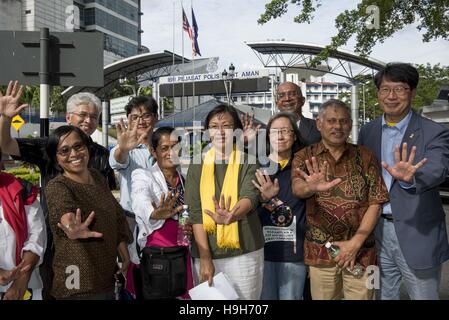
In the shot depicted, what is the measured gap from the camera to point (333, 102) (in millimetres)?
2959

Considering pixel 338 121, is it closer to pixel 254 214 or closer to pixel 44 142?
pixel 254 214

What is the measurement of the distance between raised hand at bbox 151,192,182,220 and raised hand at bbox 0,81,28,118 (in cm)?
114

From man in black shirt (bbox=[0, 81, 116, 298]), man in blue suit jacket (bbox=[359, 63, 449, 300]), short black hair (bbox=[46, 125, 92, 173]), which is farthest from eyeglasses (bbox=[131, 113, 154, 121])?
man in blue suit jacket (bbox=[359, 63, 449, 300])

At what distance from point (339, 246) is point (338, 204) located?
285mm

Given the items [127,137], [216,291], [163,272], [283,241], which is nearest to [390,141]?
[283,241]

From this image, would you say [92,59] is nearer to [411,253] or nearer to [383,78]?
[383,78]

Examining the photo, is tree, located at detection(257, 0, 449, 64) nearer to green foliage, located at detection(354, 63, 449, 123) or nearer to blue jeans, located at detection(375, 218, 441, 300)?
blue jeans, located at detection(375, 218, 441, 300)

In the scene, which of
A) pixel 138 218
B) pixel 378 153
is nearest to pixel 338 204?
pixel 378 153

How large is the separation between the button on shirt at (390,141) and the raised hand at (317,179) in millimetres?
499

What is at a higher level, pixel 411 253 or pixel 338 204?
pixel 338 204

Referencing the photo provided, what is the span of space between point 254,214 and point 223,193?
28cm

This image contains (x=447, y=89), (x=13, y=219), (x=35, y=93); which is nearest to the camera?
(x=13, y=219)

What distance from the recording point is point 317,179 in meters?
2.65

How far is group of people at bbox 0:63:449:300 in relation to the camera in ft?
8.49
